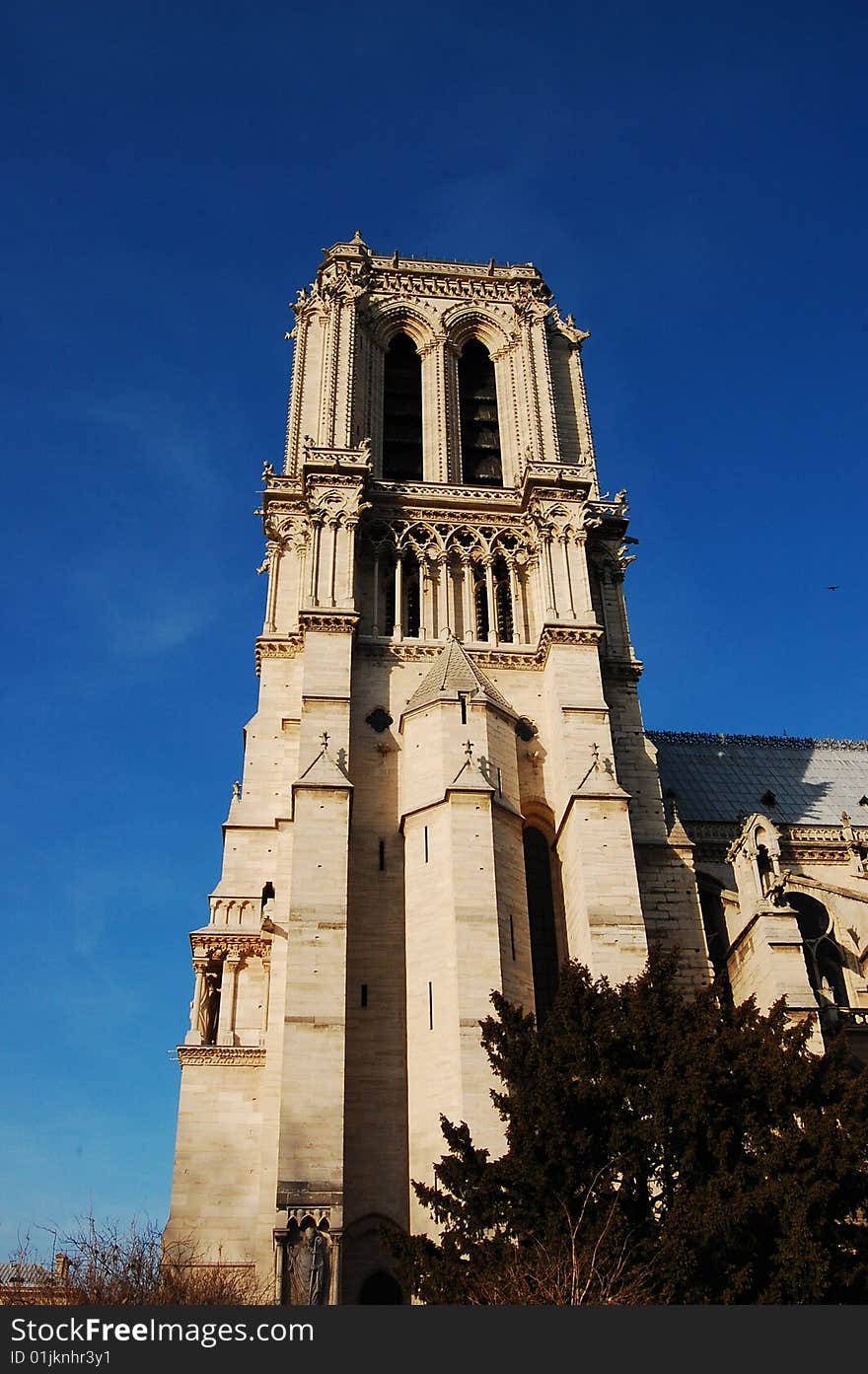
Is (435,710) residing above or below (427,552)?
below

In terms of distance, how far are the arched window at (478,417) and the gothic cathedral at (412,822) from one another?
127mm

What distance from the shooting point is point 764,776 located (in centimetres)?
4178

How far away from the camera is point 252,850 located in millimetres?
29812

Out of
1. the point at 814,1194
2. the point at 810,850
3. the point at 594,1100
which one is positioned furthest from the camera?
the point at 810,850

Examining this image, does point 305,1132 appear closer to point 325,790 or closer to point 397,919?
point 397,919

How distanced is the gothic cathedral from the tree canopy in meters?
4.28

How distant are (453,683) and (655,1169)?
45.3 ft

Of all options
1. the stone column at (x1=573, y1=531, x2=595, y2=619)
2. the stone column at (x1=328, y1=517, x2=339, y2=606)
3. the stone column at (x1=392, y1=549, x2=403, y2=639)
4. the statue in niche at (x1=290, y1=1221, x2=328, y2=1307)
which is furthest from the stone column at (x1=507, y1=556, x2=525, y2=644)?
the statue in niche at (x1=290, y1=1221, x2=328, y2=1307)

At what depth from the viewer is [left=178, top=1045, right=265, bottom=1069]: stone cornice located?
2627cm

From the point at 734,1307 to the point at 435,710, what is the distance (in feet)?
60.9

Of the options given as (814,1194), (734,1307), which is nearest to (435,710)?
(814,1194)

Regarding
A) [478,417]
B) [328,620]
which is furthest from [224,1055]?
[478,417]

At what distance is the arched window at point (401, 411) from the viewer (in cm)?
3859

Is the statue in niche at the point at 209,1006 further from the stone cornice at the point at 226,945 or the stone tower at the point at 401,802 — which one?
the stone cornice at the point at 226,945
